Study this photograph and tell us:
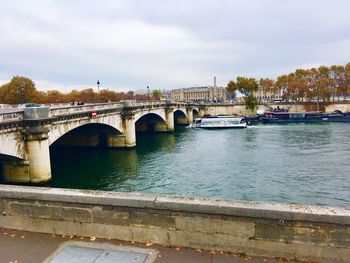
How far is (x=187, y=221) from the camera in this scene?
5.33m

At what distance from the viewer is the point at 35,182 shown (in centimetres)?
2430

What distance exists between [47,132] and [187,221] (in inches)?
890

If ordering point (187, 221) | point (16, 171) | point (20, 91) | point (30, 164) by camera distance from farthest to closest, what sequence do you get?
point (20, 91)
point (30, 164)
point (16, 171)
point (187, 221)

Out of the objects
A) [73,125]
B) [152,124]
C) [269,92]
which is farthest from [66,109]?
[269,92]

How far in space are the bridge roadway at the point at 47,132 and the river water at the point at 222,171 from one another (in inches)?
74.4


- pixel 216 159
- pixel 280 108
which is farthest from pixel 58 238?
pixel 280 108

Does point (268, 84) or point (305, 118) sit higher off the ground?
point (268, 84)

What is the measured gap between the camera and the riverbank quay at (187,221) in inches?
189

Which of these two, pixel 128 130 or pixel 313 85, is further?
pixel 313 85

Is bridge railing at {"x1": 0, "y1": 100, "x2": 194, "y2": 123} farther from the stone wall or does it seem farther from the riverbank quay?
the stone wall

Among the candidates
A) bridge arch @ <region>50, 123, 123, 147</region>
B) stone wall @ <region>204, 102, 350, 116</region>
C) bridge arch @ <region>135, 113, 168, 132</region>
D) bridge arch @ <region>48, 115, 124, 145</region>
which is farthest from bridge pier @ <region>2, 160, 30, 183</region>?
stone wall @ <region>204, 102, 350, 116</region>

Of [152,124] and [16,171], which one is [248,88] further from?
[16,171]

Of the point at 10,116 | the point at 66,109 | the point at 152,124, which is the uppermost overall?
the point at 66,109

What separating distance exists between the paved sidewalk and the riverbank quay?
0.43ft
